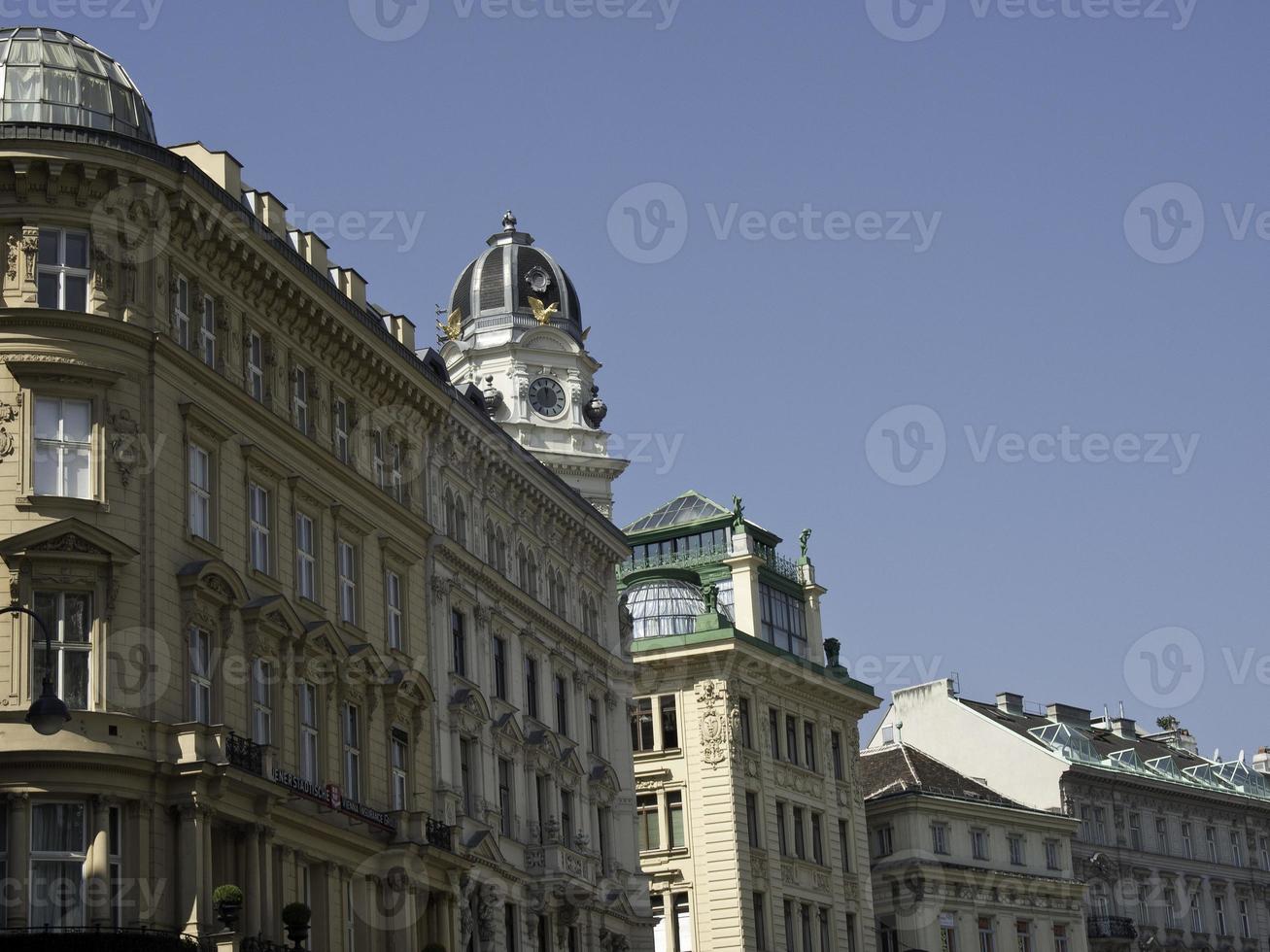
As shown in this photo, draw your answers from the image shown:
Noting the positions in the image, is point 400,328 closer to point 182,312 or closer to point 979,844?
point 182,312

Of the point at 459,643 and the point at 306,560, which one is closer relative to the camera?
the point at 306,560

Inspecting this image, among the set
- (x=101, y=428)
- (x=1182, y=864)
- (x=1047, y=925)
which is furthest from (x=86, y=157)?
(x=1182, y=864)

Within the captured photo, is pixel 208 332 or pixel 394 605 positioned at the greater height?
pixel 208 332

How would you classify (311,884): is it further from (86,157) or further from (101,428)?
(86,157)

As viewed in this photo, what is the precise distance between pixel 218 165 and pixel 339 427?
6.60 meters

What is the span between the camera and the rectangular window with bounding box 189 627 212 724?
41.4m

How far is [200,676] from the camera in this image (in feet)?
137

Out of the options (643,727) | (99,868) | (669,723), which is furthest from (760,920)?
(99,868)

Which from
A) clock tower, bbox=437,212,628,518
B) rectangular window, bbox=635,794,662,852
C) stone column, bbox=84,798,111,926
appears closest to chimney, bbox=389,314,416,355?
stone column, bbox=84,798,111,926

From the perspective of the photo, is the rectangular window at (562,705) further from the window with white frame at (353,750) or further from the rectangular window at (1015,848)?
the rectangular window at (1015,848)

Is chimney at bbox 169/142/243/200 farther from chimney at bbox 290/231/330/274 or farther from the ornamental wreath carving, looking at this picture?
the ornamental wreath carving

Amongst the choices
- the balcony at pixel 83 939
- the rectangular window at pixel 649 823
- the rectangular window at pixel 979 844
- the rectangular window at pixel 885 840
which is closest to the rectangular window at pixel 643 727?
the rectangular window at pixel 649 823

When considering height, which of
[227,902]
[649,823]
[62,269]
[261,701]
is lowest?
[227,902]

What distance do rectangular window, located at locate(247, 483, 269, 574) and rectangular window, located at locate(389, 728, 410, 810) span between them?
6.42 meters
